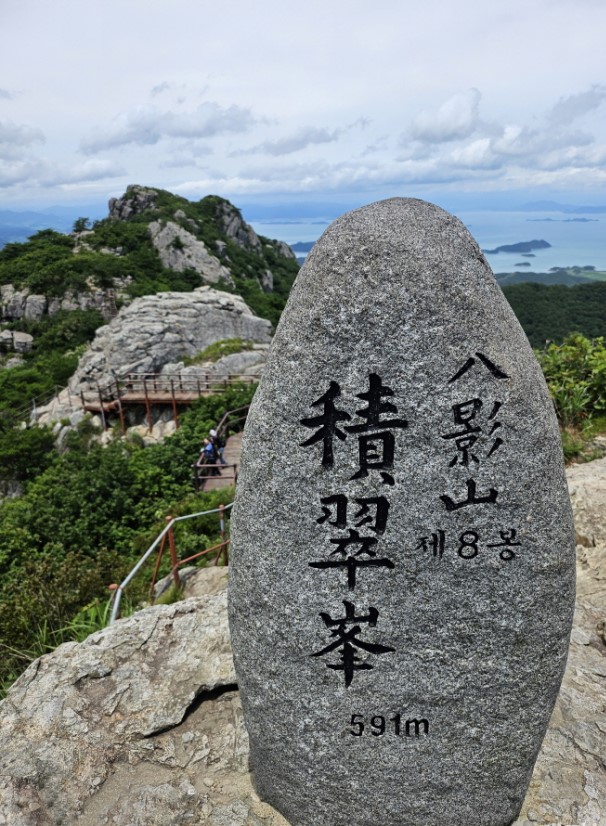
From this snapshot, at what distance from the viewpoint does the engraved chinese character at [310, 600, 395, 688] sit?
3.36 metres

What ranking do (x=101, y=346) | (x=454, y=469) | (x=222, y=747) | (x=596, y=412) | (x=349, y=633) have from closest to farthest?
1. (x=454, y=469)
2. (x=349, y=633)
3. (x=222, y=747)
4. (x=596, y=412)
5. (x=101, y=346)

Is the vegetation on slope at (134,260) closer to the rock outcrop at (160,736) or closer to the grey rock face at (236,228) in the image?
the grey rock face at (236,228)

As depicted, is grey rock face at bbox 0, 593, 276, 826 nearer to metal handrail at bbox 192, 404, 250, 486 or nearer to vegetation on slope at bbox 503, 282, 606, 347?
metal handrail at bbox 192, 404, 250, 486

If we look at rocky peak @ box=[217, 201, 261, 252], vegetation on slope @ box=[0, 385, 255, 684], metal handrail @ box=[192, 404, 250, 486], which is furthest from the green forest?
rocky peak @ box=[217, 201, 261, 252]

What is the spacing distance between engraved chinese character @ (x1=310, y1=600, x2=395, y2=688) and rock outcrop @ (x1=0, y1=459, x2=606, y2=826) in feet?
4.75

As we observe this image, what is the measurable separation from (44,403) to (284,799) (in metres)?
25.7

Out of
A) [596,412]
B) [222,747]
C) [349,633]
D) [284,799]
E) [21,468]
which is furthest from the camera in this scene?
[21,468]

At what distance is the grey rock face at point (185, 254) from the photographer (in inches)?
1620

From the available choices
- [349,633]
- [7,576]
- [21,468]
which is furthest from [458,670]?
[21,468]

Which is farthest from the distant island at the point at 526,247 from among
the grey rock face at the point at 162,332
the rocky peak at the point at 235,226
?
the grey rock face at the point at 162,332

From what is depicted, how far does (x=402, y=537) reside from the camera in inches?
125

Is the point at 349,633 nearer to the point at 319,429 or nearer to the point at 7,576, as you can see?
the point at 319,429

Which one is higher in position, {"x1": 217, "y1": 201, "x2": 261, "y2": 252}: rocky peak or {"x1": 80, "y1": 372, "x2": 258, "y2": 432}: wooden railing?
{"x1": 217, "y1": 201, "x2": 261, "y2": 252}: rocky peak

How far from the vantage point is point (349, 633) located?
11.1 feet
